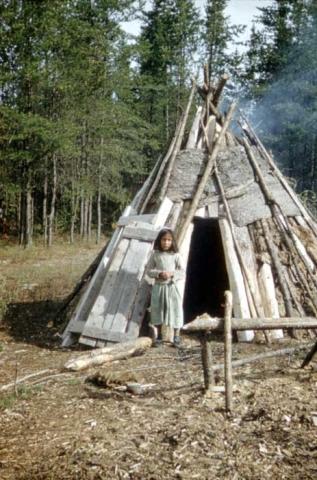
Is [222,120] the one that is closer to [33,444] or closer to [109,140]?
[33,444]

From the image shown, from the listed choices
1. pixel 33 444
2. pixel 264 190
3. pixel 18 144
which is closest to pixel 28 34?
pixel 18 144

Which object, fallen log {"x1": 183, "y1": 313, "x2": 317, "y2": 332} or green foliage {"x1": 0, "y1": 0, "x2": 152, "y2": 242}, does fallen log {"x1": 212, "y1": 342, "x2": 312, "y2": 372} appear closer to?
fallen log {"x1": 183, "y1": 313, "x2": 317, "y2": 332}

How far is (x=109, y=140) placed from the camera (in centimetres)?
2281

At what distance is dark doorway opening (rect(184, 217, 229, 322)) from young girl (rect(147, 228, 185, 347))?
3.69 meters

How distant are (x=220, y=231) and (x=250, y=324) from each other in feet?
11.5

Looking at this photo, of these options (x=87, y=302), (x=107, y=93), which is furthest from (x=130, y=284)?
(x=107, y=93)

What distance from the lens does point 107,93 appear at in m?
22.9

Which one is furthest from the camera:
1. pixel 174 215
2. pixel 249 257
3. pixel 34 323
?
pixel 34 323

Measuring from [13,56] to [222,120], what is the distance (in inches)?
411

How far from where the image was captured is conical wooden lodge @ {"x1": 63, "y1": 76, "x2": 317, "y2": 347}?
7426 millimetres

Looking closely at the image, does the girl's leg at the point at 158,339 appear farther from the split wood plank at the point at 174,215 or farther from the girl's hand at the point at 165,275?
the split wood plank at the point at 174,215

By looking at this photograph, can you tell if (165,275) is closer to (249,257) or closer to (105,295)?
(105,295)

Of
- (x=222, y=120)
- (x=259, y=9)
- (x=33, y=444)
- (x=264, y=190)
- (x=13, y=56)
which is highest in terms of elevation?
(x=259, y=9)

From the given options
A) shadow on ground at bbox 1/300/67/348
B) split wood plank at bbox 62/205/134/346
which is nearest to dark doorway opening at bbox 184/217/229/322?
shadow on ground at bbox 1/300/67/348
